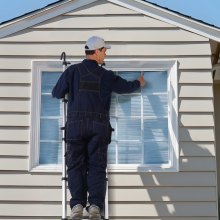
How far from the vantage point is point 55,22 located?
23.4 feet

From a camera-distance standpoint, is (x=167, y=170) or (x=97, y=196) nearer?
(x=97, y=196)

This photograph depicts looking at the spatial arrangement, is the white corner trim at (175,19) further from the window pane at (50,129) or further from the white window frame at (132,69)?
the window pane at (50,129)

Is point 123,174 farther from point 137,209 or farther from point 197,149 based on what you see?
point 197,149

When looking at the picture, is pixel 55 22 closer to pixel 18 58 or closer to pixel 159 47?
pixel 18 58

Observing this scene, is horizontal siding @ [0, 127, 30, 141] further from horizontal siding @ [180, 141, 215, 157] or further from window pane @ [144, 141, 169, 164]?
horizontal siding @ [180, 141, 215, 157]

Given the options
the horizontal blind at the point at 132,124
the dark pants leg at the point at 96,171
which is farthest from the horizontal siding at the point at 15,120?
the dark pants leg at the point at 96,171

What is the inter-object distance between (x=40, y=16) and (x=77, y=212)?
3014mm

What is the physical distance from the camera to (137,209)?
22.1ft

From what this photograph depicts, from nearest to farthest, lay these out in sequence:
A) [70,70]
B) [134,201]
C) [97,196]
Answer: [97,196] < [70,70] < [134,201]

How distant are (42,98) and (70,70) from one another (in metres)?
1.49

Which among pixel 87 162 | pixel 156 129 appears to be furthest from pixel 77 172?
pixel 156 129

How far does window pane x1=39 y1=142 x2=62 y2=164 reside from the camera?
22.7 feet

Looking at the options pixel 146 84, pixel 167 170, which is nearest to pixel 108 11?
pixel 146 84

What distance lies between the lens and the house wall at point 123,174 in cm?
676
